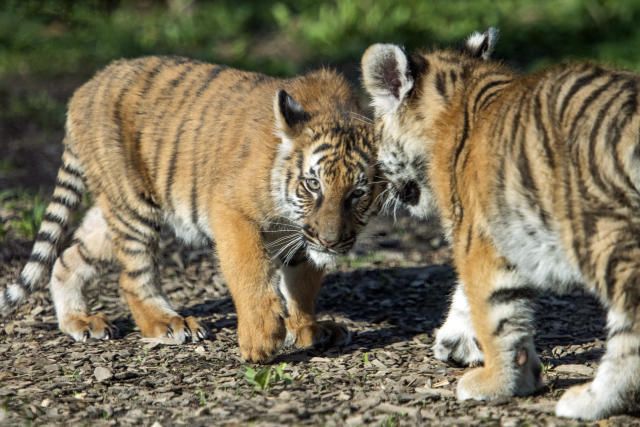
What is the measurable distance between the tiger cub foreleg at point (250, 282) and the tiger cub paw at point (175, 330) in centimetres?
46

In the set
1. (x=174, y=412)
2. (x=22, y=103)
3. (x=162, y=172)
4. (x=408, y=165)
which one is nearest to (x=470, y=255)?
(x=408, y=165)

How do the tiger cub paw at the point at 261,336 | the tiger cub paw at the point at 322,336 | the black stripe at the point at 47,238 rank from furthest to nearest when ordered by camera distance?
the black stripe at the point at 47,238 < the tiger cub paw at the point at 322,336 < the tiger cub paw at the point at 261,336

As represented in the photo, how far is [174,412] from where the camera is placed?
350cm

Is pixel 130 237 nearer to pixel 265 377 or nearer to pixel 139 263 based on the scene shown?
pixel 139 263

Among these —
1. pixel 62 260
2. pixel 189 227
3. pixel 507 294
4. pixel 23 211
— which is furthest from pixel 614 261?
pixel 23 211

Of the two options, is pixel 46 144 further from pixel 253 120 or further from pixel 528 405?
pixel 528 405

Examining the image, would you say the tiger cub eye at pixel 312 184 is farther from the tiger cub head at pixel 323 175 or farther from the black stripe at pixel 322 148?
the black stripe at pixel 322 148

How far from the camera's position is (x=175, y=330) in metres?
4.53

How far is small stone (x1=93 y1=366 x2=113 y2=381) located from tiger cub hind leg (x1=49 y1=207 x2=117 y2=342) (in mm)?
597

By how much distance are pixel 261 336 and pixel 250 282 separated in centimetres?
28

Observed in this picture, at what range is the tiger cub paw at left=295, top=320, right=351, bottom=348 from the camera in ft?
14.5

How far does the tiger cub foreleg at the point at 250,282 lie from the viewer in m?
4.10

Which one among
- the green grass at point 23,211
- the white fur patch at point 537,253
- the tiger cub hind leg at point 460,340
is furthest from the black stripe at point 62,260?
the white fur patch at point 537,253

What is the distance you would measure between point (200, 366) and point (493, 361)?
4.77 feet
